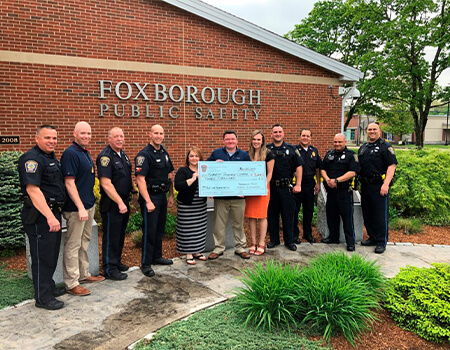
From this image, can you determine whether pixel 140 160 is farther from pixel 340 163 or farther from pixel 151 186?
pixel 340 163

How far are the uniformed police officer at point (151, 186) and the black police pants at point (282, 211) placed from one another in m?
1.80

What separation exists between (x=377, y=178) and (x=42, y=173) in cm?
484

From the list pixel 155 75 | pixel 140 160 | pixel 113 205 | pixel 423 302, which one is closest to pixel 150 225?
pixel 113 205

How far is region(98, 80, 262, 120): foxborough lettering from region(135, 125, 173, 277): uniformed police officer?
362cm

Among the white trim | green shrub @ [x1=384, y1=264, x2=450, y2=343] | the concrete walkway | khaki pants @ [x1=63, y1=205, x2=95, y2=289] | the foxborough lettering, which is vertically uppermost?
the white trim

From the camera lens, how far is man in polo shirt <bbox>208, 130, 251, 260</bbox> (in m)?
5.22

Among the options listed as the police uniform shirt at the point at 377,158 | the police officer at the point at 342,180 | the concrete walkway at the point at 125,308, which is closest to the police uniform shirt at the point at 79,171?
the concrete walkway at the point at 125,308

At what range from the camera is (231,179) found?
5129 mm

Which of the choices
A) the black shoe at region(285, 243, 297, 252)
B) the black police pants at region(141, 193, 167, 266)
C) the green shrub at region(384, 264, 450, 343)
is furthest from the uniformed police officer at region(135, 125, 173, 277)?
Result: the green shrub at region(384, 264, 450, 343)

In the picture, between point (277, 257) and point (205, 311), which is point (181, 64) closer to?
point (277, 257)

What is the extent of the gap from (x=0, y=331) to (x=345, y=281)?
10.9 feet

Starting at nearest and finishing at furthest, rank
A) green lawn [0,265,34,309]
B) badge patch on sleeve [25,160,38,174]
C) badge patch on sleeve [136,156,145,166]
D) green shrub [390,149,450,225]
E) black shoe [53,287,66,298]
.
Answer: badge patch on sleeve [25,160,38,174]
green lawn [0,265,34,309]
black shoe [53,287,66,298]
badge patch on sleeve [136,156,145,166]
green shrub [390,149,450,225]

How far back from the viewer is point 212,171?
5016 millimetres

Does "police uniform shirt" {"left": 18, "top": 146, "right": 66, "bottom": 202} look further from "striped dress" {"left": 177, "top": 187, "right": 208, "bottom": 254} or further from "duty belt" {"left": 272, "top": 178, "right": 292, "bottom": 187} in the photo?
"duty belt" {"left": 272, "top": 178, "right": 292, "bottom": 187}
